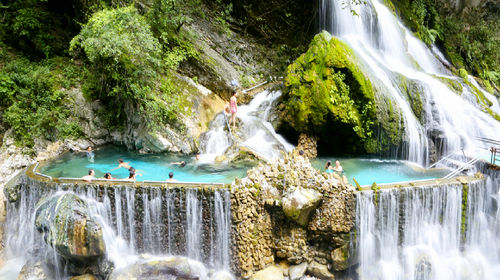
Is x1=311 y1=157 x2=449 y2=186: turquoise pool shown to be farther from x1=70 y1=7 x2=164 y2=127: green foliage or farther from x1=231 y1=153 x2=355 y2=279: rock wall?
x1=70 y1=7 x2=164 y2=127: green foliage

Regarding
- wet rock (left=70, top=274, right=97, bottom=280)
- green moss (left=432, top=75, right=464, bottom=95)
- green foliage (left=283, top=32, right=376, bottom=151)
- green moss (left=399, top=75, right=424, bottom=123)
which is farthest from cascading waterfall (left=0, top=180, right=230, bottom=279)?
green moss (left=432, top=75, right=464, bottom=95)

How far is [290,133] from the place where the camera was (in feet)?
38.8

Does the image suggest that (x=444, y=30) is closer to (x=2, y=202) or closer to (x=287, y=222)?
(x=287, y=222)

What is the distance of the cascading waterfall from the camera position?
7.88 m

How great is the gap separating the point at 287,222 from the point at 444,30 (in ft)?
51.3

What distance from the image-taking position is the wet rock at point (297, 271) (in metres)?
7.66

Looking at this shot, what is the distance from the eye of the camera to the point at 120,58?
11008 millimetres

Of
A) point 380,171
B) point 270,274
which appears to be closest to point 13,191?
point 270,274

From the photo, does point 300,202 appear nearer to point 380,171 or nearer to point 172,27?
point 380,171

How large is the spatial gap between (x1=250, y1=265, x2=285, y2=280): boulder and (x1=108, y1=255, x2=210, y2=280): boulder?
120 centimetres

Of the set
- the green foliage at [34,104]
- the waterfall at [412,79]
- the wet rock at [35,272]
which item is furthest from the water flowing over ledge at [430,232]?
the green foliage at [34,104]

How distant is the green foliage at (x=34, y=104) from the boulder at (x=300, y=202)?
8.41 meters

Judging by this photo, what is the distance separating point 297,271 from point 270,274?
1.99 feet

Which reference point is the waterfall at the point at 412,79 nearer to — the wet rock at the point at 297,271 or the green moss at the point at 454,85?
the green moss at the point at 454,85
